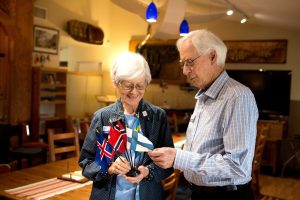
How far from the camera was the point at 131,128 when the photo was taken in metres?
1.51

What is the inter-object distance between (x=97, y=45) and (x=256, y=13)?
371cm

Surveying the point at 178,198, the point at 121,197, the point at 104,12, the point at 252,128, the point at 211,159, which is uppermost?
the point at 104,12

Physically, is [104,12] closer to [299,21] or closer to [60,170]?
[299,21]

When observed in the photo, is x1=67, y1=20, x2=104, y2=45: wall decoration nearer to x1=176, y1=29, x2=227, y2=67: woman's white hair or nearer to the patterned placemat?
the patterned placemat

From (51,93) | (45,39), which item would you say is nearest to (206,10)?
(45,39)

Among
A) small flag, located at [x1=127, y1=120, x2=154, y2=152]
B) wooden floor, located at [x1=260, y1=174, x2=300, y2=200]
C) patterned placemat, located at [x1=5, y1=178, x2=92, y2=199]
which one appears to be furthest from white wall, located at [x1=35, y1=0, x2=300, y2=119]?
small flag, located at [x1=127, y1=120, x2=154, y2=152]

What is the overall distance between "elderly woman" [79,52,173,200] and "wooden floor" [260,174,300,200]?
357 centimetres

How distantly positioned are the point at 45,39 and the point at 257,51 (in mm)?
3996

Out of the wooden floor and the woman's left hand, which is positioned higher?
the woman's left hand

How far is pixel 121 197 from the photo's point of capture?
1.57 m

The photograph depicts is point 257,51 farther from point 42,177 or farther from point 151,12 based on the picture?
point 42,177

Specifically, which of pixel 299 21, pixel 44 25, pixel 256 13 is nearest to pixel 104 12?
pixel 44 25

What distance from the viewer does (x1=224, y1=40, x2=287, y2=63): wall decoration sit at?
20.6 ft

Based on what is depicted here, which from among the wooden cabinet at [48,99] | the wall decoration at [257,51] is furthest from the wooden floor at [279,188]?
the wooden cabinet at [48,99]
